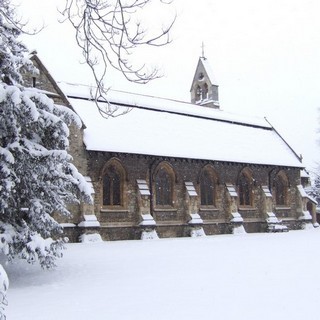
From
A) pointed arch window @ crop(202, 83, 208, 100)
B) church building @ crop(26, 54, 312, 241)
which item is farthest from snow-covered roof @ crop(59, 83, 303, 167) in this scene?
pointed arch window @ crop(202, 83, 208, 100)

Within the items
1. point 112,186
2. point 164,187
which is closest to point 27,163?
→ point 112,186

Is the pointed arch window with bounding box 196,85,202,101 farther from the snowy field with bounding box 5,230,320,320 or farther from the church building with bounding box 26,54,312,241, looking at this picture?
the snowy field with bounding box 5,230,320,320

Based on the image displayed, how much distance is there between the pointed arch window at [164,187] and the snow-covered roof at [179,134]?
1260mm

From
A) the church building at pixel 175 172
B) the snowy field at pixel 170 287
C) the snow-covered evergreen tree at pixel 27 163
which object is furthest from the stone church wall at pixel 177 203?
the snow-covered evergreen tree at pixel 27 163

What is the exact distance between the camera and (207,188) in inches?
1163

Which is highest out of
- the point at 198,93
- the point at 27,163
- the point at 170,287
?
the point at 198,93

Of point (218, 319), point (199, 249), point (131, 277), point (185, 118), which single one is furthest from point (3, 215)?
point (185, 118)

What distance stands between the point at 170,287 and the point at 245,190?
869 inches

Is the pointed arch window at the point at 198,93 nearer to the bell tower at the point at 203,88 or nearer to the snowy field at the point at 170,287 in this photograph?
the bell tower at the point at 203,88

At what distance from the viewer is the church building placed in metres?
24.4

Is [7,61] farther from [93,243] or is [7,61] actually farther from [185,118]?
[185,118]

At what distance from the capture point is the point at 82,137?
2420cm

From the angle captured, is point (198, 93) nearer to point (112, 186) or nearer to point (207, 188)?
point (207, 188)

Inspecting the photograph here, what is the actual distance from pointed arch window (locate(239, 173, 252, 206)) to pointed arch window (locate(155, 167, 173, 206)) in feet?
20.8
